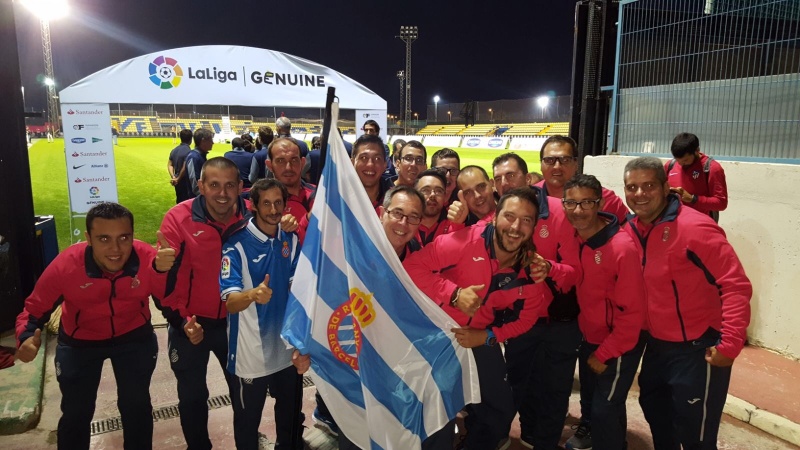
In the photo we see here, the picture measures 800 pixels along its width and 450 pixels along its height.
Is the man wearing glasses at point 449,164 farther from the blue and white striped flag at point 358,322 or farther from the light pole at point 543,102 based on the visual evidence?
the light pole at point 543,102

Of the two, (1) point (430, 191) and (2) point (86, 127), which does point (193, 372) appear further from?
(2) point (86, 127)

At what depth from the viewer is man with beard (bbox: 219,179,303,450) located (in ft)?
9.61

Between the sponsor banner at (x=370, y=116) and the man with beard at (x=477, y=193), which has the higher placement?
the sponsor banner at (x=370, y=116)

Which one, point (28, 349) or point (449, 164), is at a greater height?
point (449, 164)

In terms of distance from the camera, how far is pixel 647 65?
20.0 ft

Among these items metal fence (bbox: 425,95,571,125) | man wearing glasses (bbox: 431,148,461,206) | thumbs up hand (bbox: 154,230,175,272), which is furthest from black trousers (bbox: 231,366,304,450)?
metal fence (bbox: 425,95,571,125)

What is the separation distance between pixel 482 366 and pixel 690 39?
479 cm

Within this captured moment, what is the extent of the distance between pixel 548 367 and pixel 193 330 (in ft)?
7.27

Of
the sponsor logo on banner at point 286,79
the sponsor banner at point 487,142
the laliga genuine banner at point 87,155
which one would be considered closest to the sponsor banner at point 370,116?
the sponsor logo on banner at point 286,79

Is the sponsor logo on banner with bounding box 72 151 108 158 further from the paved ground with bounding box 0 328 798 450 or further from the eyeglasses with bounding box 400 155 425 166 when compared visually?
the eyeglasses with bounding box 400 155 425 166

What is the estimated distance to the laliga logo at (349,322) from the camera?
258 centimetres

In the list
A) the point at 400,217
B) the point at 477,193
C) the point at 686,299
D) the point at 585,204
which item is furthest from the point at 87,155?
the point at 686,299

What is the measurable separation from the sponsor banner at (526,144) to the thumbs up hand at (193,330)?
1114 inches

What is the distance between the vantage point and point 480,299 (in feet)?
8.70
